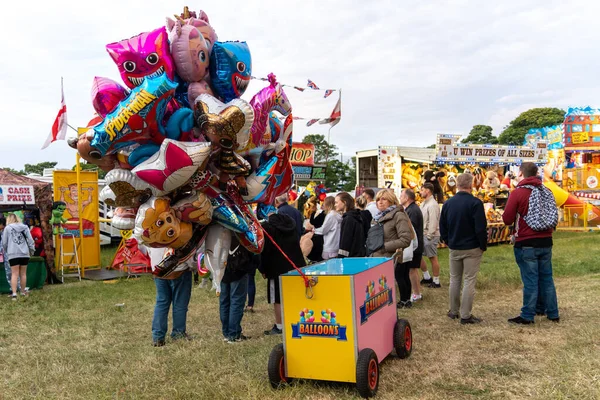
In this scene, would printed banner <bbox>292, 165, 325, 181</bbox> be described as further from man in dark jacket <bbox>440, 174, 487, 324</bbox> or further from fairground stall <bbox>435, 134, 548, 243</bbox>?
man in dark jacket <bbox>440, 174, 487, 324</bbox>

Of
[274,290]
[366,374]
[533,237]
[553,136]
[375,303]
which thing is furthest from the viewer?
[553,136]

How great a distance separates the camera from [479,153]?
679 inches

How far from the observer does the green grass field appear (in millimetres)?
3871

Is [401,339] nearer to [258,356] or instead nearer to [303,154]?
[258,356]

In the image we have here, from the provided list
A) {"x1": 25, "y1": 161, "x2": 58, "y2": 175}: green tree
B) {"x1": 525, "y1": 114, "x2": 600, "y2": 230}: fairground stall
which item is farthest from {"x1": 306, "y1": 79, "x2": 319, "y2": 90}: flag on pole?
{"x1": 25, "y1": 161, "x2": 58, "y2": 175}: green tree

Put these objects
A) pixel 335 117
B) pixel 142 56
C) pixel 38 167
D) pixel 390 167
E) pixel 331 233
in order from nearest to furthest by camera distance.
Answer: pixel 142 56, pixel 331 233, pixel 335 117, pixel 390 167, pixel 38 167

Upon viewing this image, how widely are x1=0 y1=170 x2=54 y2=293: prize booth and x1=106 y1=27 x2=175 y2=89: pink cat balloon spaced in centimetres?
759

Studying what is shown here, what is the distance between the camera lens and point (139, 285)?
9.73 m

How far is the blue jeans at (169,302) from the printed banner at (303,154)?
1106 centimetres

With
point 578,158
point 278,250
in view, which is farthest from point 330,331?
point 578,158

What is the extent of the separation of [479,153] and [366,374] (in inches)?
592

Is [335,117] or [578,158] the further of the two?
[578,158]

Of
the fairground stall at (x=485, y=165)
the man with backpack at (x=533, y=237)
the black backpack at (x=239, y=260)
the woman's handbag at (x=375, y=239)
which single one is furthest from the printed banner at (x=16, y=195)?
the fairground stall at (x=485, y=165)

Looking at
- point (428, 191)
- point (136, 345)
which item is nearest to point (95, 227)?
point (136, 345)
